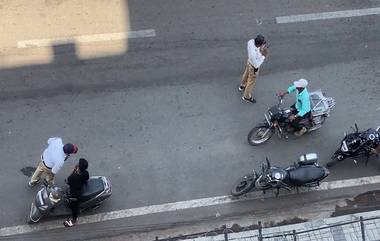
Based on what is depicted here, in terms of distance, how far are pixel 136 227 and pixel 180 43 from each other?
4510mm

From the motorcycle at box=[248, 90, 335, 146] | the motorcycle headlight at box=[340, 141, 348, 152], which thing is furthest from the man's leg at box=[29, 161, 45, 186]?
the motorcycle headlight at box=[340, 141, 348, 152]

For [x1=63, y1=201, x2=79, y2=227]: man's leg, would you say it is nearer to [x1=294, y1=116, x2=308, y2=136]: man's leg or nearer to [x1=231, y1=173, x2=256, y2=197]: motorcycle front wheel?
[x1=231, y1=173, x2=256, y2=197]: motorcycle front wheel

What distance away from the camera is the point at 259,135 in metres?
12.0

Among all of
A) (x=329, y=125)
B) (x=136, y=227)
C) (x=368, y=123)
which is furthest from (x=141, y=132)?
(x=368, y=123)

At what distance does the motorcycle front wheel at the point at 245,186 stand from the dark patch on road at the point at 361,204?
1.69 m

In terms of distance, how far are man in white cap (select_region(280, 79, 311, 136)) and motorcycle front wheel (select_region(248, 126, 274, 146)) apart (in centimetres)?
50

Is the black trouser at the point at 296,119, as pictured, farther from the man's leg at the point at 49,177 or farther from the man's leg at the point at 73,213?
the man's leg at the point at 49,177

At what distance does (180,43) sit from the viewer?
13.5m

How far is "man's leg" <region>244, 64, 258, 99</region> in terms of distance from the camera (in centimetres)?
1219

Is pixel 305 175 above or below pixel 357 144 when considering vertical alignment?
below

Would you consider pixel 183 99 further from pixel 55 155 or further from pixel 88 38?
pixel 55 155

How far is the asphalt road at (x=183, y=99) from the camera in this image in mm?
11641

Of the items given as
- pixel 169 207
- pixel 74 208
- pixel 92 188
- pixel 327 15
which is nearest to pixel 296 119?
pixel 169 207

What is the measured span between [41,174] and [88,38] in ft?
12.1
